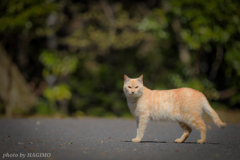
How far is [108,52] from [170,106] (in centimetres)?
1138

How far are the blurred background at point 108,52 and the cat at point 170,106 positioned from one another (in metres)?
7.11

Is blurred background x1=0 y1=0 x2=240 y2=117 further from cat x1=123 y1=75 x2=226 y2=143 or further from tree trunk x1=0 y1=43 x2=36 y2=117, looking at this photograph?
cat x1=123 y1=75 x2=226 y2=143

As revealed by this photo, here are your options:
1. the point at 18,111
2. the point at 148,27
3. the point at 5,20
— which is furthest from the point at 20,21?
the point at 148,27

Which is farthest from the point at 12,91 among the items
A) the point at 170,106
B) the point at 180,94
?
the point at 180,94

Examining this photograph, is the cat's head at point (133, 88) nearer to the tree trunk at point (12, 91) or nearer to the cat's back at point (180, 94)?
the cat's back at point (180, 94)

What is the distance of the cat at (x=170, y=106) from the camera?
6.86m

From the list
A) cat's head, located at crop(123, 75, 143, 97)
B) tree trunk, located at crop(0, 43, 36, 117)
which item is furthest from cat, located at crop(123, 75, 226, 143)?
tree trunk, located at crop(0, 43, 36, 117)

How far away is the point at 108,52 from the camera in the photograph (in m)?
18.2

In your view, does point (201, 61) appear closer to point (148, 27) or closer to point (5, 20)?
point (148, 27)

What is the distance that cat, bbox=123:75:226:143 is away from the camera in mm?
6855

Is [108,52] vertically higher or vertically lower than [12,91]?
higher

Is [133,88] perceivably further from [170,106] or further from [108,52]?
[108,52]

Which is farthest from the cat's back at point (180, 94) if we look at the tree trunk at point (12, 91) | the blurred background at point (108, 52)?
the tree trunk at point (12, 91)

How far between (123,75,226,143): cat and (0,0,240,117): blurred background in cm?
711
